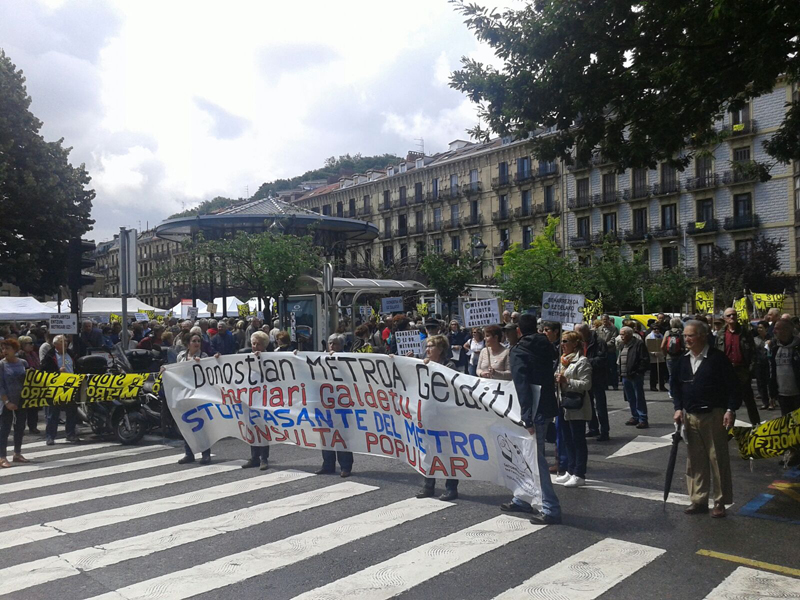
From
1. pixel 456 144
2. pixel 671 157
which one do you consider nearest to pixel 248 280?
pixel 671 157

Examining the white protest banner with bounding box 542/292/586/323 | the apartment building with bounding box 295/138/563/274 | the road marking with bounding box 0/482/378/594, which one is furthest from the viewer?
the apartment building with bounding box 295/138/563/274

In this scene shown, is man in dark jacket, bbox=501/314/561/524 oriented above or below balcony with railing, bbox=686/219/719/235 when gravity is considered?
below

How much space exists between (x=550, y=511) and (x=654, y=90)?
7415 millimetres

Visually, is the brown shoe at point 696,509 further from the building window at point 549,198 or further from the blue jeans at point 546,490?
the building window at point 549,198

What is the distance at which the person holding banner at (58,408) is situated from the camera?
1190 centimetres

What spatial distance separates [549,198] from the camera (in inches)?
2404

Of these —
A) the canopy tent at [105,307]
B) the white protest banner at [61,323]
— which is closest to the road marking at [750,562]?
the white protest banner at [61,323]

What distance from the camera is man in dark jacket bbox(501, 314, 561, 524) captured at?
6.35 meters

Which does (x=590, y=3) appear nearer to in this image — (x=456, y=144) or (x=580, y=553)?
(x=580, y=553)

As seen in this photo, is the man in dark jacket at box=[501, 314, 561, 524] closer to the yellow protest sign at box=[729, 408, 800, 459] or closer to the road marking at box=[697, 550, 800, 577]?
the road marking at box=[697, 550, 800, 577]

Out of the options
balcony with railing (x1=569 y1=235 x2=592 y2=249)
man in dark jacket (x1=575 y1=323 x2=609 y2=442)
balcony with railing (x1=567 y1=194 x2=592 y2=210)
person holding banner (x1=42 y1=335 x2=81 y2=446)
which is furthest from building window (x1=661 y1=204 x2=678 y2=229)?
person holding banner (x1=42 y1=335 x2=81 y2=446)

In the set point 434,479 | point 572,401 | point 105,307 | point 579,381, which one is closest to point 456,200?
point 105,307

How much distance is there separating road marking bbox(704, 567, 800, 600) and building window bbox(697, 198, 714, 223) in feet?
165

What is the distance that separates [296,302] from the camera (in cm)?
2323
